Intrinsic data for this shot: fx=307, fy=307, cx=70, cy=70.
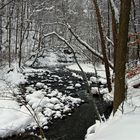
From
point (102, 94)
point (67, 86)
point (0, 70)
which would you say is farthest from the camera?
point (0, 70)

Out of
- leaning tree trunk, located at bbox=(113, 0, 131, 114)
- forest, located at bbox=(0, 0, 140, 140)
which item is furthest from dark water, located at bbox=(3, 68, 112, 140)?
leaning tree trunk, located at bbox=(113, 0, 131, 114)

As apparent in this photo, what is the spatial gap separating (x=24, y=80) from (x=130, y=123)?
1369cm

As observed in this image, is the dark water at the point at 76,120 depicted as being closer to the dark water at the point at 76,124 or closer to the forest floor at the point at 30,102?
the dark water at the point at 76,124

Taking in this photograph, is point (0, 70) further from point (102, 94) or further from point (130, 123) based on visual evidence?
point (130, 123)

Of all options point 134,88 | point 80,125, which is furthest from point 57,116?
point 134,88

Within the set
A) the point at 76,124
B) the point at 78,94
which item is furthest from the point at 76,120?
the point at 78,94

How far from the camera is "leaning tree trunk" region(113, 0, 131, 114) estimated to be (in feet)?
18.8

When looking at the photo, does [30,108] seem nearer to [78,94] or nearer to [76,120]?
[76,120]

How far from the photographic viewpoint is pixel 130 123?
5441 mm

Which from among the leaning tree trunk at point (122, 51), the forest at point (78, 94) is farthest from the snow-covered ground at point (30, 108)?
the leaning tree trunk at point (122, 51)

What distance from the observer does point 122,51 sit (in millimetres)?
5891

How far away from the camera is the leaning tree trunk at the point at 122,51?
574 centimetres

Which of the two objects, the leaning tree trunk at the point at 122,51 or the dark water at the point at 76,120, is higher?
the leaning tree trunk at the point at 122,51

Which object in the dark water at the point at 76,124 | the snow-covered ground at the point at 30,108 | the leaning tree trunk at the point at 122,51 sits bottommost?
the dark water at the point at 76,124
